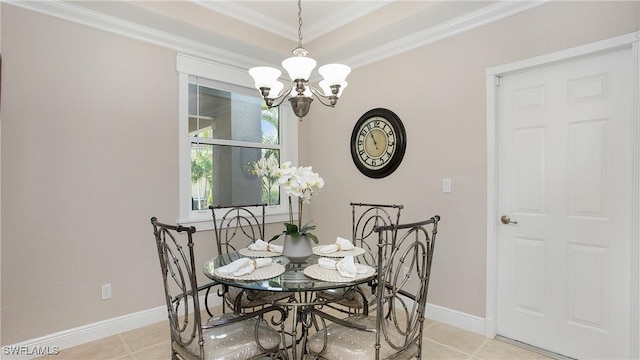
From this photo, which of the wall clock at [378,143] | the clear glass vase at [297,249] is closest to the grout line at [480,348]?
the clear glass vase at [297,249]

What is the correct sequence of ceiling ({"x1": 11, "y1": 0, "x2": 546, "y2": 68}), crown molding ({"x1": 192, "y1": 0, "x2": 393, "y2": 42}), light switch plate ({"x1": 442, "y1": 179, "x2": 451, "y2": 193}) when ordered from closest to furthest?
1. ceiling ({"x1": 11, "y1": 0, "x2": 546, "y2": 68})
2. light switch plate ({"x1": 442, "y1": 179, "x2": 451, "y2": 193})
3. crown molding ({"x1": 192, "y1": 0, "x2": 393, "y2": 42})

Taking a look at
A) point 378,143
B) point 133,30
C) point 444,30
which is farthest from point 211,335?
point 444,30

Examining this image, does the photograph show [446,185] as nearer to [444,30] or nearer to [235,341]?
[444,30]

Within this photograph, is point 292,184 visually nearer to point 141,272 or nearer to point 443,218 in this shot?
point 443,218

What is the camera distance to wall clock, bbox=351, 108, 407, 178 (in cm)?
316

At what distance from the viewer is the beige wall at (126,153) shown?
7.43 feet

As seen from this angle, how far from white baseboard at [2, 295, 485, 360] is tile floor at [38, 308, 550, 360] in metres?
0.05

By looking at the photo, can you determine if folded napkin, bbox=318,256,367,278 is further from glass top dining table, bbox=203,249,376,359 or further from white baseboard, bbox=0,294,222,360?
white baseboard, bbox=0,294,222,360

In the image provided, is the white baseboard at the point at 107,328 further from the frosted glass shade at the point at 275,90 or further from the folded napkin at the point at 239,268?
A: the frosted glass shade at the point at 275,90

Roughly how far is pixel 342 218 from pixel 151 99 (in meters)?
2.22

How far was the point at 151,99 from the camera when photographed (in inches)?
114

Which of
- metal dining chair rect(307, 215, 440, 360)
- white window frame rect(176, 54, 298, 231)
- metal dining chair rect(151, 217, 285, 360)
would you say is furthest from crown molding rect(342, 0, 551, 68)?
metal dining chair rect(151, 217, 285, 360)

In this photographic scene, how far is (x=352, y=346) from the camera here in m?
1.58

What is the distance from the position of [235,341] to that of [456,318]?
1.97 meters
